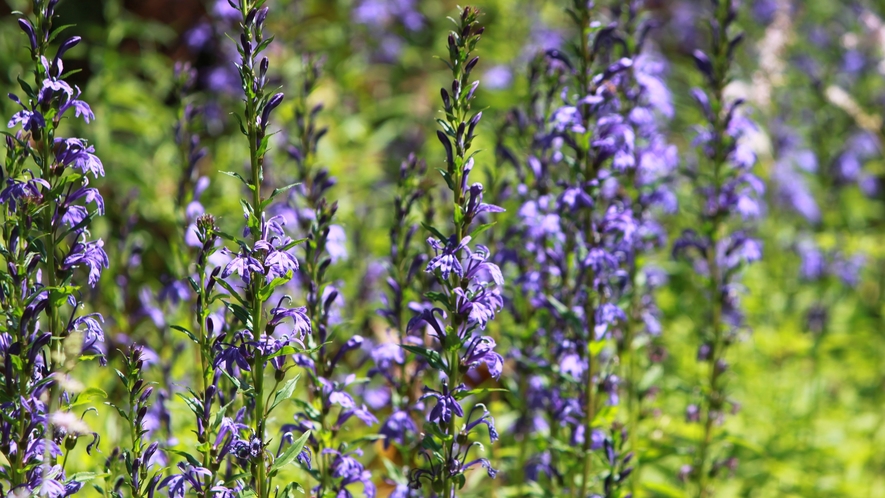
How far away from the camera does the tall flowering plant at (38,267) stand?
2727 millimetres

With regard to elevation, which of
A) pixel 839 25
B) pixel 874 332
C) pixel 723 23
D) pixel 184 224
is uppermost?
pixel 839 25

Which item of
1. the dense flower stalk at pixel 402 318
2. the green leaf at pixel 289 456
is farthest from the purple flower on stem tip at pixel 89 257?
the dense flower stalk at pixel 402 318

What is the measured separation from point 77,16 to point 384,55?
3.32m

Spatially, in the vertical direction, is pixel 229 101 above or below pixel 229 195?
above

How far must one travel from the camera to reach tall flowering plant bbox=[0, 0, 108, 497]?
2.73m

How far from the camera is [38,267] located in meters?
2.94

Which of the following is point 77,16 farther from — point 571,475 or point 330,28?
point 571,475

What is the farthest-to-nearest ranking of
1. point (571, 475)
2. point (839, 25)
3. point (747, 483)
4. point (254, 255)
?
1. point (839, 25)
2. point (747, 483)
3. point (571, 475)
4. point (254, 255)

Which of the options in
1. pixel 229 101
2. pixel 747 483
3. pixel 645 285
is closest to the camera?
pixel 645 285

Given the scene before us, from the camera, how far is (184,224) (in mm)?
4285

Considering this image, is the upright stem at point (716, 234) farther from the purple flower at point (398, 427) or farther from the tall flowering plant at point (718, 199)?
the purple flower at point (398, 427)

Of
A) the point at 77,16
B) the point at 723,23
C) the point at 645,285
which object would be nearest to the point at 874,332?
the point at 645,285

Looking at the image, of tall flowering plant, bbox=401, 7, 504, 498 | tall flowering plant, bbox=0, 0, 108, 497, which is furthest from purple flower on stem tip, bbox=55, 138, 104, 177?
tall flowering plant, bbox=401, 7, 504, 498

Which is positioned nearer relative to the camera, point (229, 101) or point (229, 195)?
point (229, 195)
